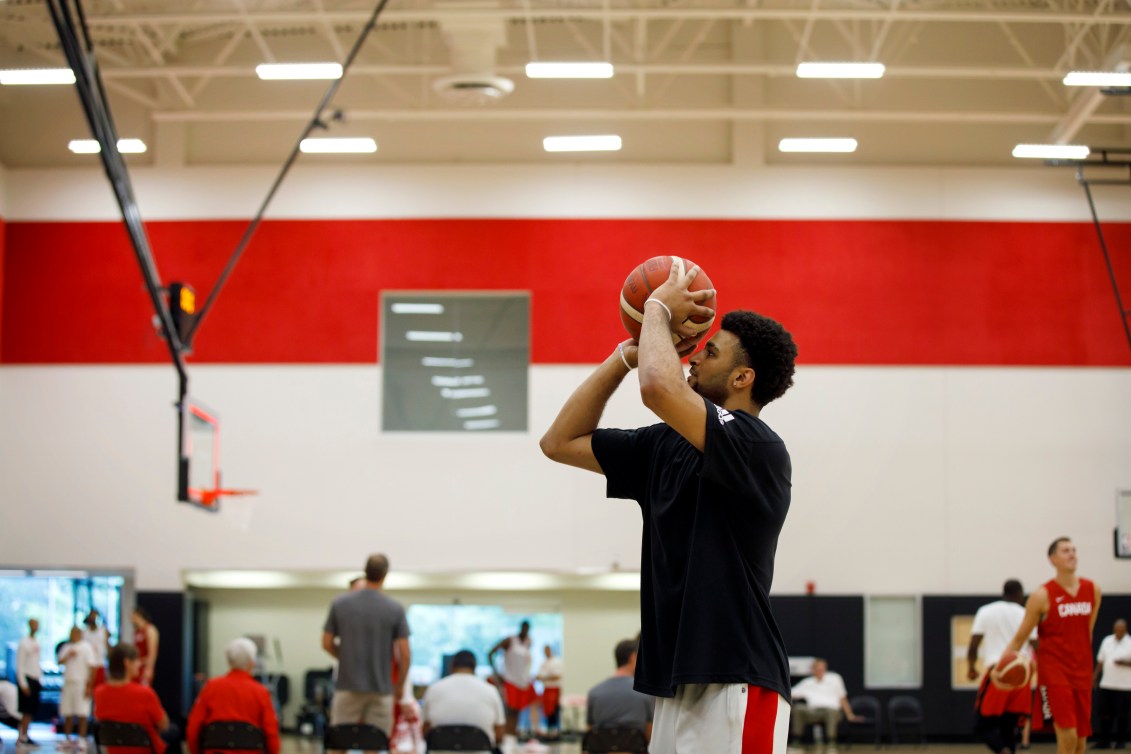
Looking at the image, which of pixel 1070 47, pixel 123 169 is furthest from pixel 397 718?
pixel 1070 47

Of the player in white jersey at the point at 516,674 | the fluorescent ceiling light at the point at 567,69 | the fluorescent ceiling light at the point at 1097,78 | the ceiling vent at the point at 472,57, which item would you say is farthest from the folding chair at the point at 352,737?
the fluorescent ceiling light at the point at 1097,78

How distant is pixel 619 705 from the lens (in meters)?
8.20

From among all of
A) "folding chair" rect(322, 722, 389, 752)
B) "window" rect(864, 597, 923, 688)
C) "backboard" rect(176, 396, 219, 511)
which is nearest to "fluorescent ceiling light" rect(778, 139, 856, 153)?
"window" rect(864, 597, 923, 688)

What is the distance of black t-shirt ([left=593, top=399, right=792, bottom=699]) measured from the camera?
2797mm

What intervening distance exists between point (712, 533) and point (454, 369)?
46.4ft

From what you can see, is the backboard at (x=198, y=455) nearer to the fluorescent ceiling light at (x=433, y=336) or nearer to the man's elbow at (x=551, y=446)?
the fluorescent ceiling light at (x=433, y=336)

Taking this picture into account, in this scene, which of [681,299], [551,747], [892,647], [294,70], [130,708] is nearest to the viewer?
[681,299]

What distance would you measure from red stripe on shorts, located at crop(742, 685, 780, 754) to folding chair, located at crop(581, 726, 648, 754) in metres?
5.38

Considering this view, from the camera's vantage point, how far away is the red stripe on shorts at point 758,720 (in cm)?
281

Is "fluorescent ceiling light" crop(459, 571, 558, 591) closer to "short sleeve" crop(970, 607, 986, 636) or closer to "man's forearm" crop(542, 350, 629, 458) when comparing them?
"short sleeve" crop(970, 607, 986, 636)

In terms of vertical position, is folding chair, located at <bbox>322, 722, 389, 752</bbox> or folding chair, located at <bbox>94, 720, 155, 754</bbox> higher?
folding chair, located at <bbox>94, 720, 155, 754</bbox>

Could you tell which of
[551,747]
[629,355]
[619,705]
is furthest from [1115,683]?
[629,355]

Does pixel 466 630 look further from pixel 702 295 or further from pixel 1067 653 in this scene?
pixel 702 295

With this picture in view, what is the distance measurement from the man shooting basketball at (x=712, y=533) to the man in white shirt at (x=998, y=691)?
667 centimetres
